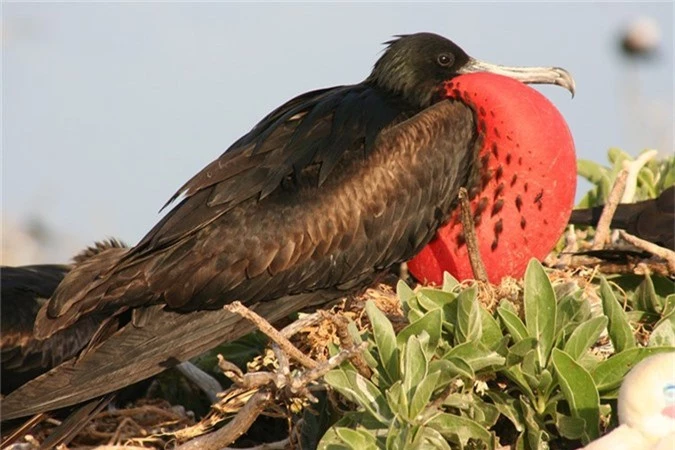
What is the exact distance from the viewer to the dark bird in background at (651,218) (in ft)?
11.1

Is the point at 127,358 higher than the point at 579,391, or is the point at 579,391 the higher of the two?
the point at 127,358

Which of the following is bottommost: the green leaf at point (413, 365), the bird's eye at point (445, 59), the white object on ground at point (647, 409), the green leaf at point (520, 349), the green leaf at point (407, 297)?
the white object on ground at point (647, 409)

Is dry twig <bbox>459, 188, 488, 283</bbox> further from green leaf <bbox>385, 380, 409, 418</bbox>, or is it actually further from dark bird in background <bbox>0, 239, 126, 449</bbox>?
dark bird in background <bbox>0, 239, 126, 449</bbox>

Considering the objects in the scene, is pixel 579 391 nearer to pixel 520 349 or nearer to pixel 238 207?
pixel 520 349

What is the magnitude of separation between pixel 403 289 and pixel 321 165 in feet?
2.37

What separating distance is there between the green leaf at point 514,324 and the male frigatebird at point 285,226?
2.80 feet

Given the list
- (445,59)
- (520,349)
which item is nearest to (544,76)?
(445,59)

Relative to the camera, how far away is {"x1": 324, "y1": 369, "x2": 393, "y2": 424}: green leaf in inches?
94.6

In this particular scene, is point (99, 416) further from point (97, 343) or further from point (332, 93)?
point (332, 93)

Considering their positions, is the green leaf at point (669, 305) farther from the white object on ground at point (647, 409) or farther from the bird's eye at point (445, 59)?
the bird's eye at point (445, 59)

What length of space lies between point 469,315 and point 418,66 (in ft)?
4.23

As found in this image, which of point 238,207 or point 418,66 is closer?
point 238,207

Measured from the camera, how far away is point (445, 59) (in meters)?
3.70

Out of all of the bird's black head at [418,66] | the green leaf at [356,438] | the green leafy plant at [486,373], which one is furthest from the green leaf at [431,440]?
the bird's black head at [418,66]
